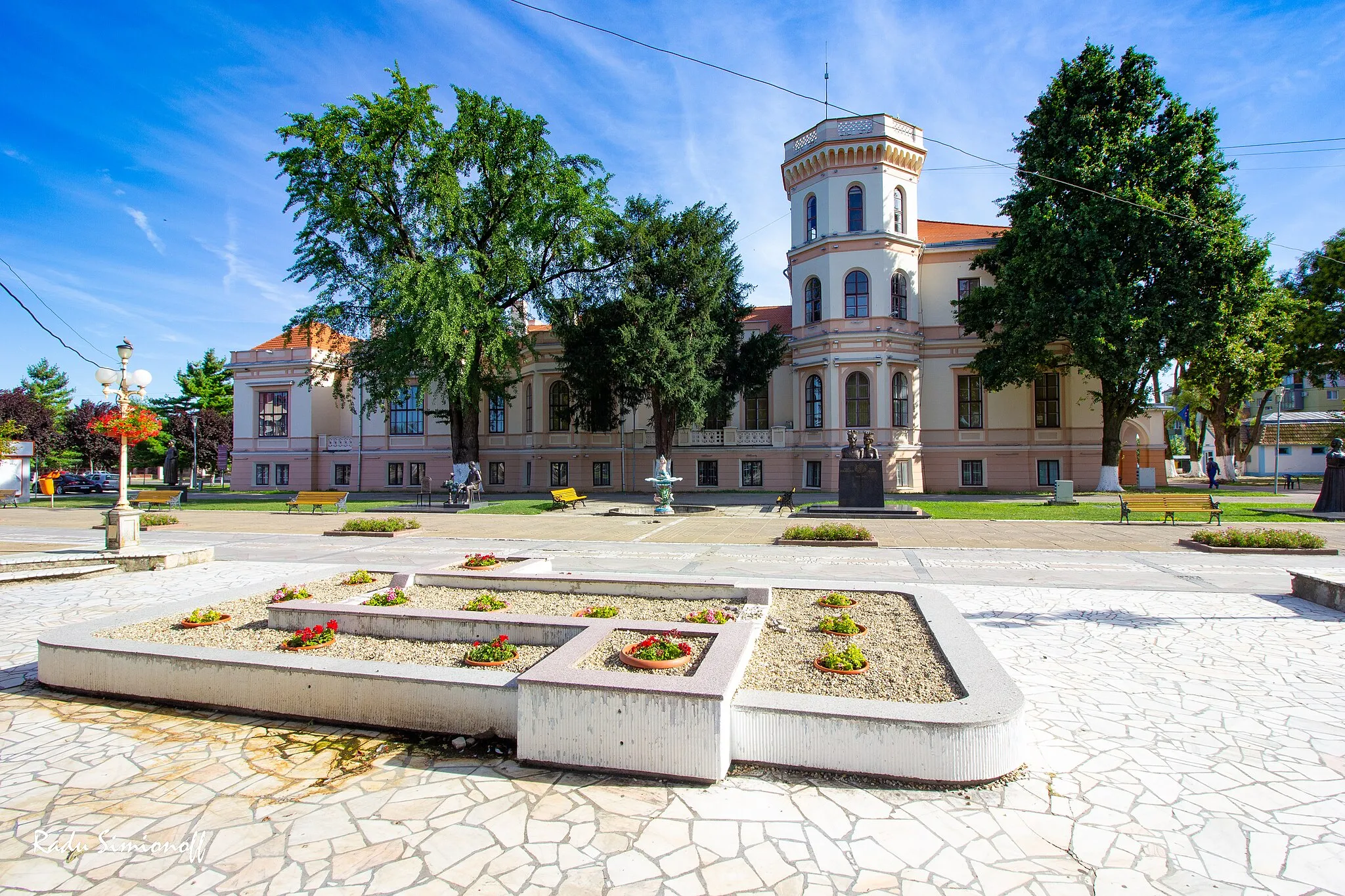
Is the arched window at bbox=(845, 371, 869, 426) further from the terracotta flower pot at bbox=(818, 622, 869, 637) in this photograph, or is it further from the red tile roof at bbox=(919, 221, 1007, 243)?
the terracotta flower pot at bbox=(818, 622, 869, 637)

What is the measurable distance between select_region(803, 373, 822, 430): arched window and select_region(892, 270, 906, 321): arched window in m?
5.17

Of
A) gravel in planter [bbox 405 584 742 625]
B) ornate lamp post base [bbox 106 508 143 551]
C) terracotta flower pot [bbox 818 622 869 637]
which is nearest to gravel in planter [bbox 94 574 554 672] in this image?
gravel in planter [bbox 405 584 742 625]

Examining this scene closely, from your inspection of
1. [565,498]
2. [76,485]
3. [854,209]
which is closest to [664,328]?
[565,498]

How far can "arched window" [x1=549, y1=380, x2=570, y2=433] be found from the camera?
3816cm

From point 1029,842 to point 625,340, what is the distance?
2558cm

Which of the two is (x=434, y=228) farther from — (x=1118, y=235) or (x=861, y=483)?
(x=1118, y=235)

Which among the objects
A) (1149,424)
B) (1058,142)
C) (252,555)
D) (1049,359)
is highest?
(1058,142)

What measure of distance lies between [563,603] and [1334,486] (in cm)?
2466

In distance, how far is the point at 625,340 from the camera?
27922 millimetres

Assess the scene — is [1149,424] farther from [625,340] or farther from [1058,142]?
[625,340]

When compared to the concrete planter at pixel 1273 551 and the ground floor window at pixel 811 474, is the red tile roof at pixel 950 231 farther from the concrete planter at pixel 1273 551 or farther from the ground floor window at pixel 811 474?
the concrete planter at pixel 1273 551

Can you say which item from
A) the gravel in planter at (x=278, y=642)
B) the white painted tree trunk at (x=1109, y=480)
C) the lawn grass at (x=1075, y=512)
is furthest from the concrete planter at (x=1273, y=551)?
the white painted tree trunk at (x=1109, y=480)

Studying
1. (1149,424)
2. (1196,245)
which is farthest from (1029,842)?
(1149,424)

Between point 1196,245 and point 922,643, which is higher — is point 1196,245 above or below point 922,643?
above
